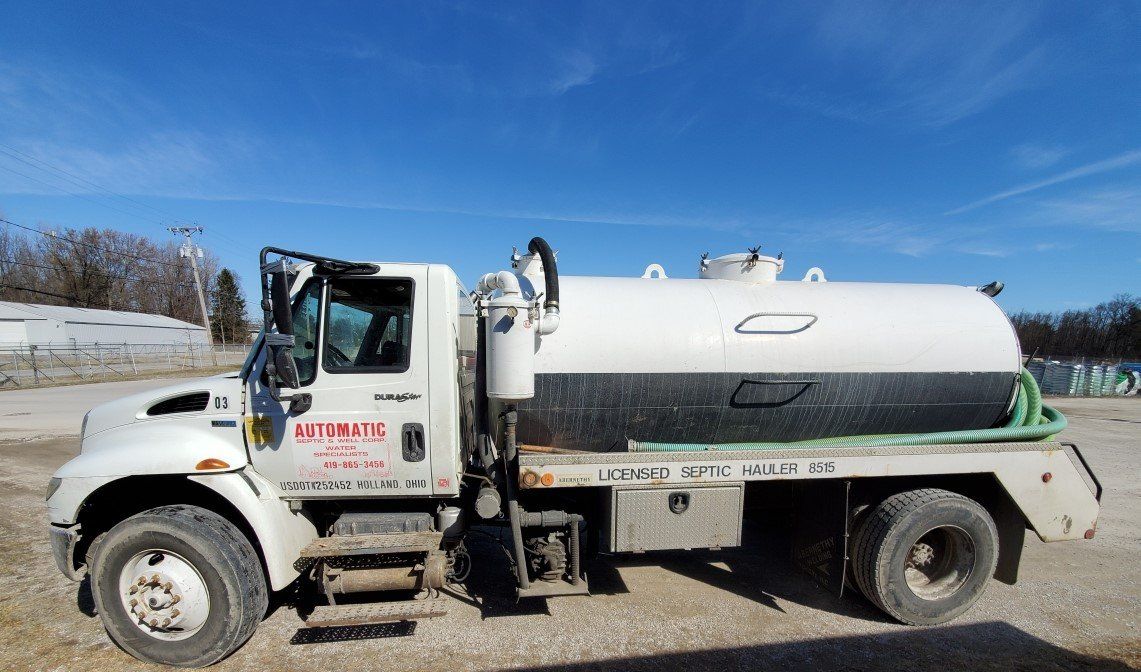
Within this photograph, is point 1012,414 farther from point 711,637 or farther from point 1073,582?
point 711,637

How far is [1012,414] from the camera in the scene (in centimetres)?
395

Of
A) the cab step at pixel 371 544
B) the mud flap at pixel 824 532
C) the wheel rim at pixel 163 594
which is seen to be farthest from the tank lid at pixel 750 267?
the wheel rim at pixel 163 594

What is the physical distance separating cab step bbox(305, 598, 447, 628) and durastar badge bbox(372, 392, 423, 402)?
143 cm

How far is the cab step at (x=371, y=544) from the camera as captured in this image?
10.5 feet

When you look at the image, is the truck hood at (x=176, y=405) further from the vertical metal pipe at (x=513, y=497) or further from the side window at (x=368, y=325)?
the vertical metal pipe at (x=513, y=497)

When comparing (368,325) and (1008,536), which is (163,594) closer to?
(368,325)

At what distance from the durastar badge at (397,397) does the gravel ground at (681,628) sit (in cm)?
181

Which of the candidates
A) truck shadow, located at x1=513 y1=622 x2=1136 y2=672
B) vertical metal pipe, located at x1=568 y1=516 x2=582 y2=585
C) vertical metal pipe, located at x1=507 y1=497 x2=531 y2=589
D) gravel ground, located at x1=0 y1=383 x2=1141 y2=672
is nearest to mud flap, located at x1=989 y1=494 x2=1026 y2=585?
gravel ground, located at x1=0 y1=383 x2=1141 y2=672

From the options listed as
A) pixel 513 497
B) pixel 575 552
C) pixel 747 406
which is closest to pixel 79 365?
pixel 513 497

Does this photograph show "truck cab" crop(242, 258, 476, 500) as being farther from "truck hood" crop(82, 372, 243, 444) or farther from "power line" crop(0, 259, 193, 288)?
"power line" crop(0, 259, 193, 288)

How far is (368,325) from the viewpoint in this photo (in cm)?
337

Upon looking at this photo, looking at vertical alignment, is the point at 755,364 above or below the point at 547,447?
above

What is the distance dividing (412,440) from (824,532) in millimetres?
3394

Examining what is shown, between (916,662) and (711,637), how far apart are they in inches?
54.4
